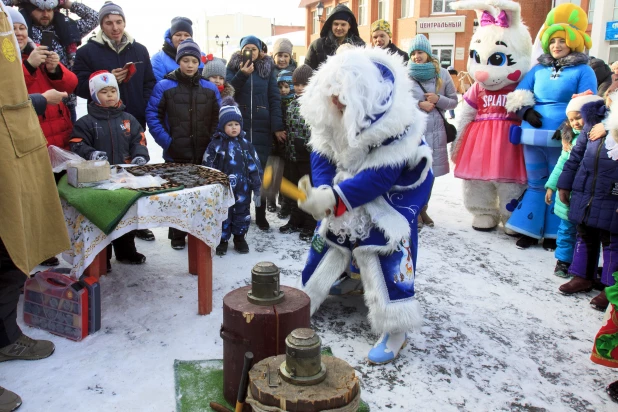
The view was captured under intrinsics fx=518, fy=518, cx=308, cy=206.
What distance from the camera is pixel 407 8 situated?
24.0m

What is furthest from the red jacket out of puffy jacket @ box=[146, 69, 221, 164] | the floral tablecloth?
the floral tablecloth

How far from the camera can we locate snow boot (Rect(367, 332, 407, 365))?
273cm

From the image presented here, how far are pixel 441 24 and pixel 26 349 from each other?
22.6m

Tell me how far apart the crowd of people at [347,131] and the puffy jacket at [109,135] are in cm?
1

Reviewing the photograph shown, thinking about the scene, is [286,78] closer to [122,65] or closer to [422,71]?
[422,71]

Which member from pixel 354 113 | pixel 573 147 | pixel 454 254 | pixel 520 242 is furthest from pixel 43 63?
pixel 520 242

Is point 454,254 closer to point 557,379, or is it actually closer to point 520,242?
point 520,242

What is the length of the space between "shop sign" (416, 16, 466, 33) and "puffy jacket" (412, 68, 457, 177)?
61.6 feet

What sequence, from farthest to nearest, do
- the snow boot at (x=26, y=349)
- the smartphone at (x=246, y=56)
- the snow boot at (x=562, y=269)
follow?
the smartphone at (x=246, y=56), the snow boot at (x=562, y=269), the snow boot at (x=26, y=349)

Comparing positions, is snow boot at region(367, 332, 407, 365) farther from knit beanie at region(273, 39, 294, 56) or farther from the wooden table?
knit beanie at region(273, 39, 294, 56)

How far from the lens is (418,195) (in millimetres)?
2848

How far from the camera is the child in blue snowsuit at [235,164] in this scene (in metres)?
4.18

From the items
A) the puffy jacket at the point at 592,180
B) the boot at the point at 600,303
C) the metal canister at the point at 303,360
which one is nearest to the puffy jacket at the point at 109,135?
the metal canister at the point at 303,360

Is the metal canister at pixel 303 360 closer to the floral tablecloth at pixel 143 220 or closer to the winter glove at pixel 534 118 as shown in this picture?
the floral tablecloth at pixel 143 220
